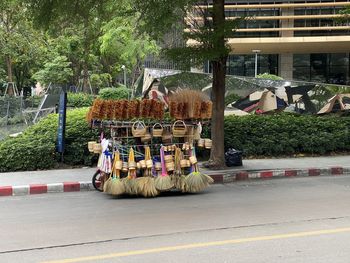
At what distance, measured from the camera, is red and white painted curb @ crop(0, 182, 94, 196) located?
1034 centimetres

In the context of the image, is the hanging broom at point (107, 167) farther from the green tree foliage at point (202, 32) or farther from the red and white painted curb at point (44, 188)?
the green tree foliage at point (202, 32)

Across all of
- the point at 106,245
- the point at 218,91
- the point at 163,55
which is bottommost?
the point at 106,245

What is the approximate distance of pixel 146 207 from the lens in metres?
8.77

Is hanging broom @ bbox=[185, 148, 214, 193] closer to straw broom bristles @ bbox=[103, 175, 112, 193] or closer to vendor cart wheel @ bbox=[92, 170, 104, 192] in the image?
straw broom bristles @ bbox=[103, 175, 112, 193]

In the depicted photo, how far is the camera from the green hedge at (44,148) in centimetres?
1248

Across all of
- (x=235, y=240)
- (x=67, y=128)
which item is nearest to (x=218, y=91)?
(x=67, y=128)

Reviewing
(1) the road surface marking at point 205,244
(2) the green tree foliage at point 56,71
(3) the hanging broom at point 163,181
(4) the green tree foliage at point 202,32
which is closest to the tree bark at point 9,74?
(2) the green tree foliage at point 56,71

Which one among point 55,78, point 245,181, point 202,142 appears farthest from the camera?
point 55,78

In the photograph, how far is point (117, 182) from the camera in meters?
9.44

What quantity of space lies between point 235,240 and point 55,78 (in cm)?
3509

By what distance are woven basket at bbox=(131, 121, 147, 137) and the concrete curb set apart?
1900 mm

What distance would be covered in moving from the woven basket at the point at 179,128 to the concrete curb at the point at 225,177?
2.04 metres

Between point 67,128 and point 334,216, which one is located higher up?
point 67,128

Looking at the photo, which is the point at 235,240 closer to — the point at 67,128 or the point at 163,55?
the point at 163,55
